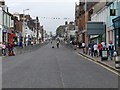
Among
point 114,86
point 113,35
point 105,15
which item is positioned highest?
point 105,15

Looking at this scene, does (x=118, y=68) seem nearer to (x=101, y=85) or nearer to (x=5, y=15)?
(x=101, y=85)

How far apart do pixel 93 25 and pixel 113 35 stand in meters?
2.75

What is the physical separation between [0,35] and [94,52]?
27870mm

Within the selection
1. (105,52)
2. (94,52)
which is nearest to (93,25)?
(94,52)

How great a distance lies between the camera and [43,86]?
10.2 metres

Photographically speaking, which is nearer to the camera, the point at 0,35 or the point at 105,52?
the point at 105,52

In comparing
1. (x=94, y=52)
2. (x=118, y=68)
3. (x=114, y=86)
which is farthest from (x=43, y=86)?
(x=94, y=52)

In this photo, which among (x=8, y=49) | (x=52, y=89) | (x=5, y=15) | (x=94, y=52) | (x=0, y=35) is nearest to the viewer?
(x=52, y=89)

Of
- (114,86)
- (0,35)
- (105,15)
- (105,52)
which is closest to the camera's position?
(114,86)

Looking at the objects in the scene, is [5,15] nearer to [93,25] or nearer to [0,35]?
[0,35]

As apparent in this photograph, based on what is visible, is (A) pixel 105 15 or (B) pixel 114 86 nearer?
(B) pixel 114 86

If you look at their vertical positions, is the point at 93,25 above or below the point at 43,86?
above

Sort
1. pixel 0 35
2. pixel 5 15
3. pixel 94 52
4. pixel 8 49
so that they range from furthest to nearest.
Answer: pixel 5 15 < pixel 0 35 < pixel 8 49 < pixel 94 52

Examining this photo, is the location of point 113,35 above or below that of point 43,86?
above
